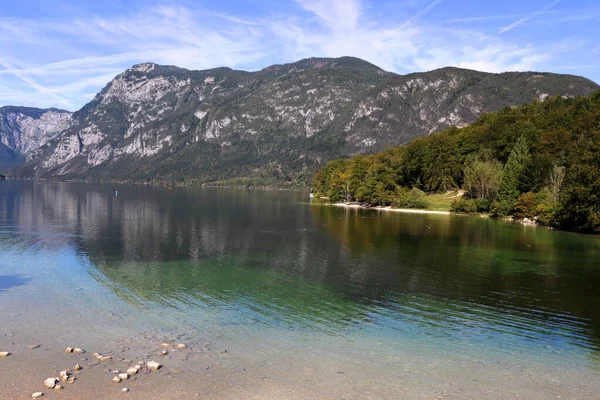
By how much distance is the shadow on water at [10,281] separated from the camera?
33159 mm

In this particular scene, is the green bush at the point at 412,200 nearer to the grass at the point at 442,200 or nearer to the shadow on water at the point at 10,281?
the grass at the point at 442,200

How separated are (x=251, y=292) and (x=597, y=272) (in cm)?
3556

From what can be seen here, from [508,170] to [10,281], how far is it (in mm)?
114785

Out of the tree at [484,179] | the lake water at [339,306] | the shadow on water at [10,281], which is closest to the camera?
the lake water at [339,306]

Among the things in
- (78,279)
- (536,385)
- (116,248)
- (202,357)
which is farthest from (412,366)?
(116,248)

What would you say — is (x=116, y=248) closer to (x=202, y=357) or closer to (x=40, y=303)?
(x=40, y=303)

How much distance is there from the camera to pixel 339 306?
30.4 m

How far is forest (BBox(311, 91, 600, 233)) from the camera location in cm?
8411

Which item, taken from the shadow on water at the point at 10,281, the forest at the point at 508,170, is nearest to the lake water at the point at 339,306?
the shadow on water at the point at 10,281

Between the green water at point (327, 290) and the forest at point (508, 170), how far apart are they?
20.6 metres

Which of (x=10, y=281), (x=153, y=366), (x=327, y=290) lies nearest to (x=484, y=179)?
(x=327, y=290)

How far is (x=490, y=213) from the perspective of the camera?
387 ft

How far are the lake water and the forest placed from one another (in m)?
27.6

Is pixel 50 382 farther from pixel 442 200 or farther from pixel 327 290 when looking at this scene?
pixel 442 200
